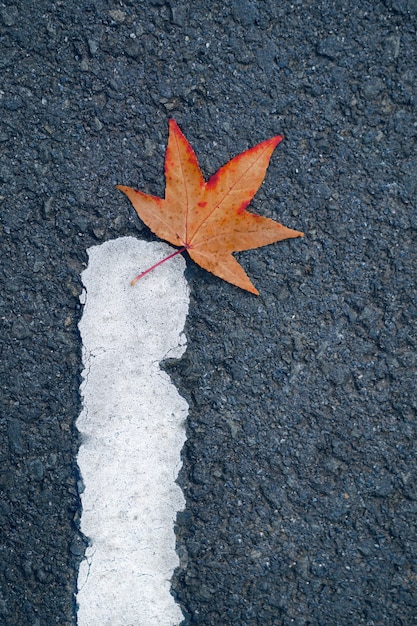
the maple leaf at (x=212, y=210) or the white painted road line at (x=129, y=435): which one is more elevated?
the maple leaf at (x=212, y=210)

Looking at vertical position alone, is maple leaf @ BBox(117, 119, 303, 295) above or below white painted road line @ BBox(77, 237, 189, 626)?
above

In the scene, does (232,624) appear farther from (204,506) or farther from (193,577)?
(204,506)

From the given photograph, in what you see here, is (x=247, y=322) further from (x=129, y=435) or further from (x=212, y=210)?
(x=129, y=435)

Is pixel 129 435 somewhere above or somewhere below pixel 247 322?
below

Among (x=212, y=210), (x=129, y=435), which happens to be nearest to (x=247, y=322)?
(x=212, y=210)

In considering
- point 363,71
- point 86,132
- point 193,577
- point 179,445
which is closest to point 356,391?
point 179,445
